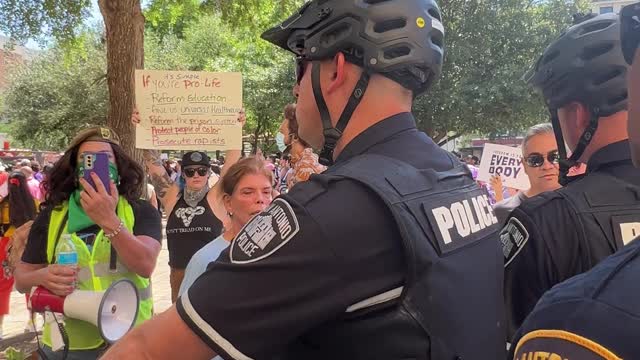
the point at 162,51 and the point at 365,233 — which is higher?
the point at 162,51

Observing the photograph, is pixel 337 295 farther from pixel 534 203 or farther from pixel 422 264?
pixel 534 203

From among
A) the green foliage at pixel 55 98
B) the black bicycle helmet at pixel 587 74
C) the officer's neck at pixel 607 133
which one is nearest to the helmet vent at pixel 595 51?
the black bicycle helmet at pixel 587 74

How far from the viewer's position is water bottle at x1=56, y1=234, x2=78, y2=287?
289 cm

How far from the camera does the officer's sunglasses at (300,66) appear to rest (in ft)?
5.60

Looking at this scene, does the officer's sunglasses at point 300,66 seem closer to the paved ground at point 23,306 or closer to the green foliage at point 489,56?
the paved ground at point 23,306

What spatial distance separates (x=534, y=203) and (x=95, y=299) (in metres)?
1.99

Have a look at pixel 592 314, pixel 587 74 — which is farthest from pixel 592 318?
pixel 587 74

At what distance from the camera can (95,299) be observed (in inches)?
110

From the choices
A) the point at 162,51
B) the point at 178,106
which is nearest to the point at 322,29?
the point at 178,106

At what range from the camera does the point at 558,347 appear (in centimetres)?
75

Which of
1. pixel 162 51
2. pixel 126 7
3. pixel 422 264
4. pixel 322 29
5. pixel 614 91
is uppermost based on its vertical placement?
pixel 162 51

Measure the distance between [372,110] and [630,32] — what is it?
2.17 ft

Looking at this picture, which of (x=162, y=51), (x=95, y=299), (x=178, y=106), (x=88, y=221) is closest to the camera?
(x=95, y=299)

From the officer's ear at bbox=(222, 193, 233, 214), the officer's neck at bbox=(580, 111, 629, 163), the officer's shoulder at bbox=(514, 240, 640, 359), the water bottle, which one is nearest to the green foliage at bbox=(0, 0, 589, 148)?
the officer's ear at bbox=(222, 193, 233, 214)
